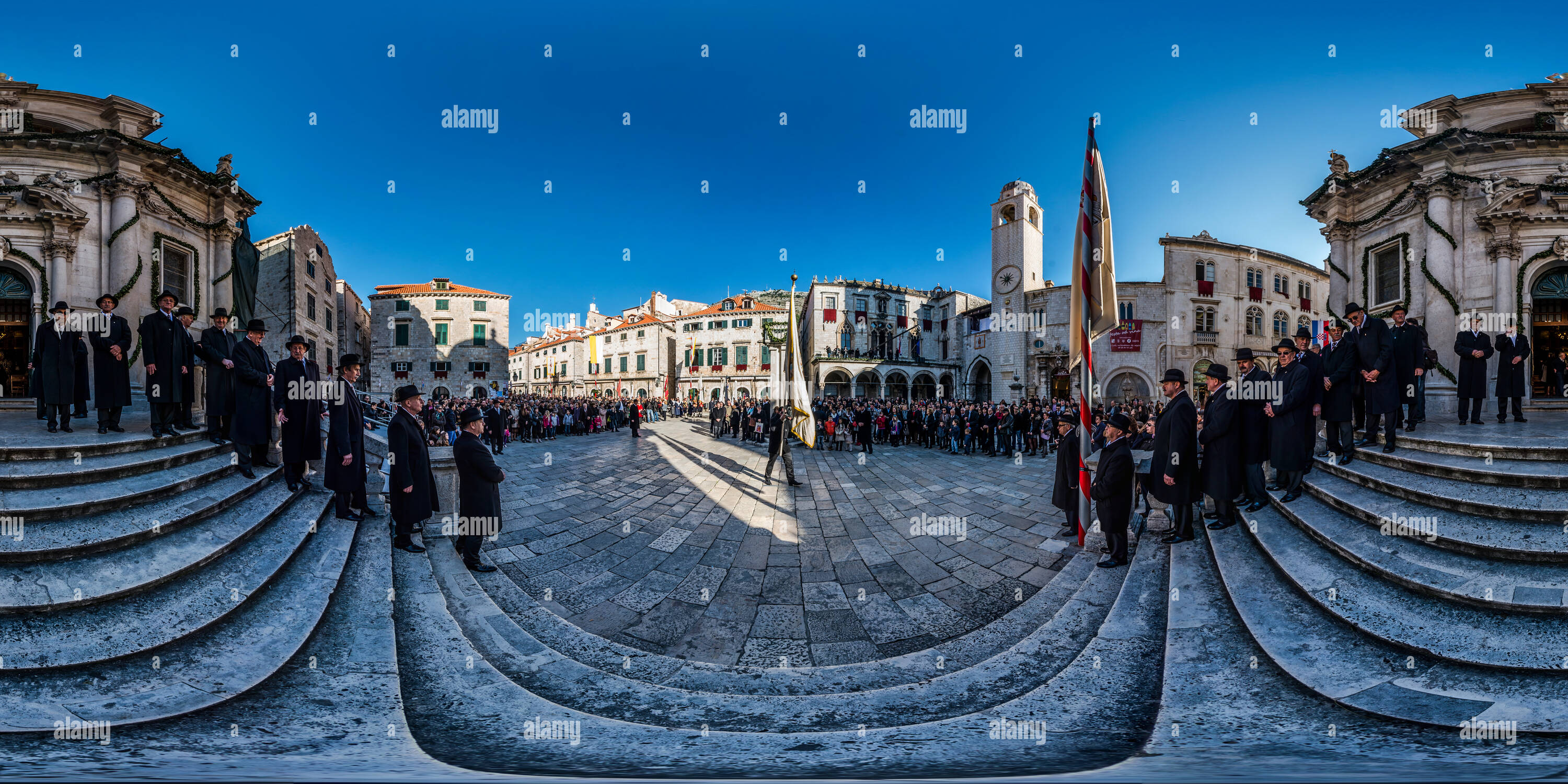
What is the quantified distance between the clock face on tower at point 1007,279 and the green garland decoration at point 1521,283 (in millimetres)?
22692

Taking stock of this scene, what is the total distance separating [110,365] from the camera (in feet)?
21.1

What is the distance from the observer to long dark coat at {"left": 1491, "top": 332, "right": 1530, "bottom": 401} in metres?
8.41

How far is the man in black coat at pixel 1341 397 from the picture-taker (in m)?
5.81

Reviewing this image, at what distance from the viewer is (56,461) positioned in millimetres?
4785

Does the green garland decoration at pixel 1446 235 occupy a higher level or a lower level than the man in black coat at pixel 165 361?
higher

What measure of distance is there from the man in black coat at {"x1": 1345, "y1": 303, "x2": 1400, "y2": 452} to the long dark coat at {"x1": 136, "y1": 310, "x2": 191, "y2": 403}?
13437mm

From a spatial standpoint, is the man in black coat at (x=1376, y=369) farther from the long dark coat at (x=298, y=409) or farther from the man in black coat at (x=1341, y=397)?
the long dark coat at (x=298, y=409)

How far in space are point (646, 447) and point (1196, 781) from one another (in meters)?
15.3

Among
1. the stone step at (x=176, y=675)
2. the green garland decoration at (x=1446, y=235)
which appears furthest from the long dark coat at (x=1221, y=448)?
the green garland decoration at (x=1446, y=235)

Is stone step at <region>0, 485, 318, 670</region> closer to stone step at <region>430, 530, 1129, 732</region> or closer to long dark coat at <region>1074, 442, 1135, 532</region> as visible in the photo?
stone step at <region>430, 530, 1129, 732</region>

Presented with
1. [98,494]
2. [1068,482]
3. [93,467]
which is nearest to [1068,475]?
[1068,482]

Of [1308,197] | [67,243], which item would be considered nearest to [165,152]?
[67,243]

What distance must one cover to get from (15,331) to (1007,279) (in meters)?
40.5

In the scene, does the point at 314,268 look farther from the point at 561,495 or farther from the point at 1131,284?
the point at 1131,284
